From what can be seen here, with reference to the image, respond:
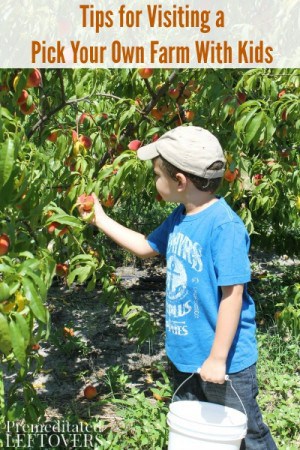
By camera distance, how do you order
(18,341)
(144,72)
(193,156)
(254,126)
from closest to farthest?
1. (18,341)
2. (193,156)
3. (254,126)
4. (144,72)

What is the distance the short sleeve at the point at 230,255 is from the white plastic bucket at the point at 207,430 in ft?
1.22

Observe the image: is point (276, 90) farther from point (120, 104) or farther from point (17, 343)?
point (17, 343)

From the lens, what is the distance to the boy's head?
177cm

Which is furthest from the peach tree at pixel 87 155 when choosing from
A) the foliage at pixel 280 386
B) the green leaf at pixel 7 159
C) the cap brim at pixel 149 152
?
the foliage at pixel 280 386

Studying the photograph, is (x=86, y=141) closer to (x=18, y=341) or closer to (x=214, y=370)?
(x=214, y=370)

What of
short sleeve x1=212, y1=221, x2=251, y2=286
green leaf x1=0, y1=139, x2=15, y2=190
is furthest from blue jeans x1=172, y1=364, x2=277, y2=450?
green leaf x1=0, y1=139, x2=15, y2=190

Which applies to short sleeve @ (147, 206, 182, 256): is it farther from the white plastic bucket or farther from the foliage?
the foliage

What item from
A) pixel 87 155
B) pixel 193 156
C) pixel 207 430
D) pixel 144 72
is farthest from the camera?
pixel 144 72

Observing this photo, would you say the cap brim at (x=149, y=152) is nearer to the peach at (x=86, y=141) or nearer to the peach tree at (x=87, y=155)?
the peach tree at (x=87, y=155)

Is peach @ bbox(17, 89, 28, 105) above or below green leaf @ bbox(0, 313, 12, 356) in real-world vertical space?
above

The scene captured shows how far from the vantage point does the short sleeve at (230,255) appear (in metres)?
1.71

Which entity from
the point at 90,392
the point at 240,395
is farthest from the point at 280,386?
the point at 240,395

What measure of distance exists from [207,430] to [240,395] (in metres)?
0.25

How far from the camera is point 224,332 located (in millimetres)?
1702
